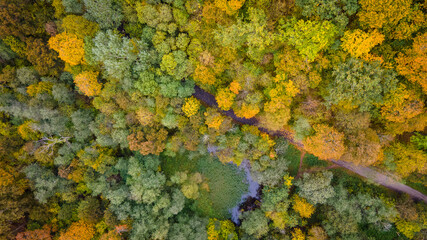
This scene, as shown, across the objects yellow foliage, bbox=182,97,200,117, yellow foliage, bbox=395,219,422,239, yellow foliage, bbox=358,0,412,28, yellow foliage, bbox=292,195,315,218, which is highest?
yellow foliage, bbox=358,0,412,28

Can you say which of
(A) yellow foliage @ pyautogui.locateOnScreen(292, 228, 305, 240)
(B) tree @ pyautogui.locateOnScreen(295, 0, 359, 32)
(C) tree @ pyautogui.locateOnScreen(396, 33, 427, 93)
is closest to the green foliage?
(A) yellow foliage @ pyautogui.locateOnScreen(292, 228, 305, 240)

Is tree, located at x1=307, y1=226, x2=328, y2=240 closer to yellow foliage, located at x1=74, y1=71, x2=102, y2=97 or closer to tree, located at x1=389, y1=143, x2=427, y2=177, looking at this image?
tree, located at x1=389, y1=143, x2=427, y2=177

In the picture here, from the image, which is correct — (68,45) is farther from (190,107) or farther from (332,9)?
(332,9)

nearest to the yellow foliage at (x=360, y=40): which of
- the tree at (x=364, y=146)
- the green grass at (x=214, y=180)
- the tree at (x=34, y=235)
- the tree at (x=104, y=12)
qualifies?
the tree at (x=364, y=146)

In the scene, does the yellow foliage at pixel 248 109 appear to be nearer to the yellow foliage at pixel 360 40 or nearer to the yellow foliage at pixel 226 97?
the yellow foliage at pixel 226 97

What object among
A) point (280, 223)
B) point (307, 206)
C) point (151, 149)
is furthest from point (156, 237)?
point (307, 206)

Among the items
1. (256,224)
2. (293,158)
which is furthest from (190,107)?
(256,224)
